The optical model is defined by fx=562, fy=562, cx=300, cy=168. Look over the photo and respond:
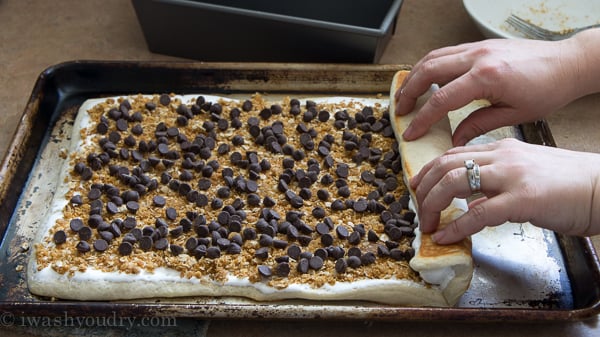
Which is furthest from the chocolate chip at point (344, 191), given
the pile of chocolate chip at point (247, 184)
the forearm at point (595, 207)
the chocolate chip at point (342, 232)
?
the forearm at point (595, 207)

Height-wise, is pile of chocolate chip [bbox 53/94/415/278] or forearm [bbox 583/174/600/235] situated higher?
forearm [bbox 583/174/600/235]

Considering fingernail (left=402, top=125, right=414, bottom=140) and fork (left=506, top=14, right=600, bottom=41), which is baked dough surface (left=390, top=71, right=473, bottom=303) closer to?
fingernail (left=402, top=125, right=414, bottom=140)

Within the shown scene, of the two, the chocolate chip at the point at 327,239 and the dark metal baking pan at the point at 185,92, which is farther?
the chocolate chip at the point at 327,239

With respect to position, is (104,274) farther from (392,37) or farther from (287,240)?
(392,37)

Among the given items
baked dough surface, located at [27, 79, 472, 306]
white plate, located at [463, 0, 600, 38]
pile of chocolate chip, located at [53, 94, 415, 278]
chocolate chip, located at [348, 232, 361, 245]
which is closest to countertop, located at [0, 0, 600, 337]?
white plate, located at [463, 0, 600, 38]

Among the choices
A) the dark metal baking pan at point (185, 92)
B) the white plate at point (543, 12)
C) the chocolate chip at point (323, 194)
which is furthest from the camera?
the white plate at point (543, 12)

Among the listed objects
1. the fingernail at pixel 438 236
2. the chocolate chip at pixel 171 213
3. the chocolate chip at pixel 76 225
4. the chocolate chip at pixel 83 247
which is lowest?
the fingernail at pixel 438 236

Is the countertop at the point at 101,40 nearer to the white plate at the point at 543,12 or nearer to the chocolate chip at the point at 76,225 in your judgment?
the white plate at the point at 543,12
